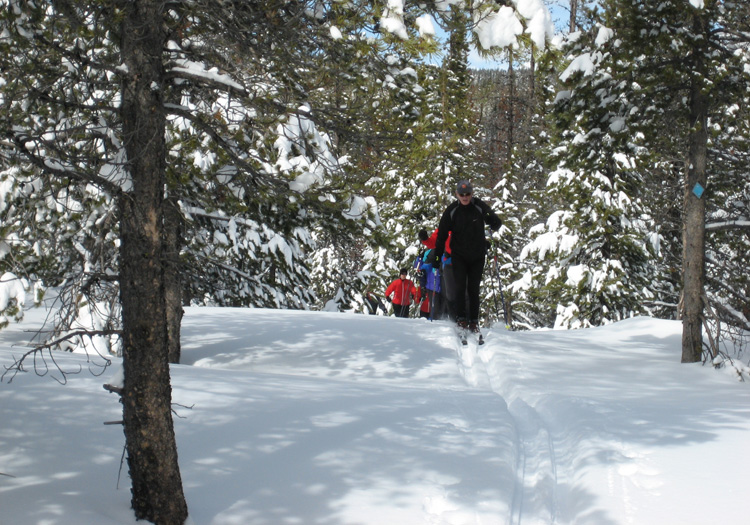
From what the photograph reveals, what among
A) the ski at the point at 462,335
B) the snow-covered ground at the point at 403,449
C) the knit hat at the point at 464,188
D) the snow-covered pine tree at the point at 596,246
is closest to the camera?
the snow-covered ground at the point at 403,449

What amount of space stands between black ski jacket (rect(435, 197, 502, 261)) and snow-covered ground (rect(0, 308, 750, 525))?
6.92 feet

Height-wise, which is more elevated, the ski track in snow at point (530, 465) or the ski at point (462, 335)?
the ski at point (462, 335)

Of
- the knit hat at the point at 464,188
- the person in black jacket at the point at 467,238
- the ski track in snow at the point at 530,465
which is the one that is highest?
the knit hat at the point at 464,188

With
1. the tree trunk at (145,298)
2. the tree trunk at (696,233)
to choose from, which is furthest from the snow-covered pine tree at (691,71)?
the tree trunk at (145,298)

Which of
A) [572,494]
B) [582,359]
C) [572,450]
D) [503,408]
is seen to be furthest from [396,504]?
[582,359]

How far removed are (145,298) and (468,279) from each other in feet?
20.7

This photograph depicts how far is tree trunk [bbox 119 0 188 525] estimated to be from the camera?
355 cm

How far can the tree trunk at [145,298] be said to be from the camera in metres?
3.55

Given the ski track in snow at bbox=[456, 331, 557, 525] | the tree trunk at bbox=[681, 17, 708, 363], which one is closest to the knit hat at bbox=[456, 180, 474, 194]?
the ski track in snow at bbox=[456, 331, 557, 525]

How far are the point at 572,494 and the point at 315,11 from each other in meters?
4.03

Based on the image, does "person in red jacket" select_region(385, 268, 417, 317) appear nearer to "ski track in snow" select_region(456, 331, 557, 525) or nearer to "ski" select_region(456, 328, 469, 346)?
"ski" select_region(456, 328, 469, 346)

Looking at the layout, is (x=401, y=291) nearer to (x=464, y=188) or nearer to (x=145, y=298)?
(x=464, y=188)

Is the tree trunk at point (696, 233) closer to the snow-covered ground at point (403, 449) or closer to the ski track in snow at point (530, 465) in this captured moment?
the snow-covered ground at point (403, 449)

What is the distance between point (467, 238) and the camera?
29.8 feet
